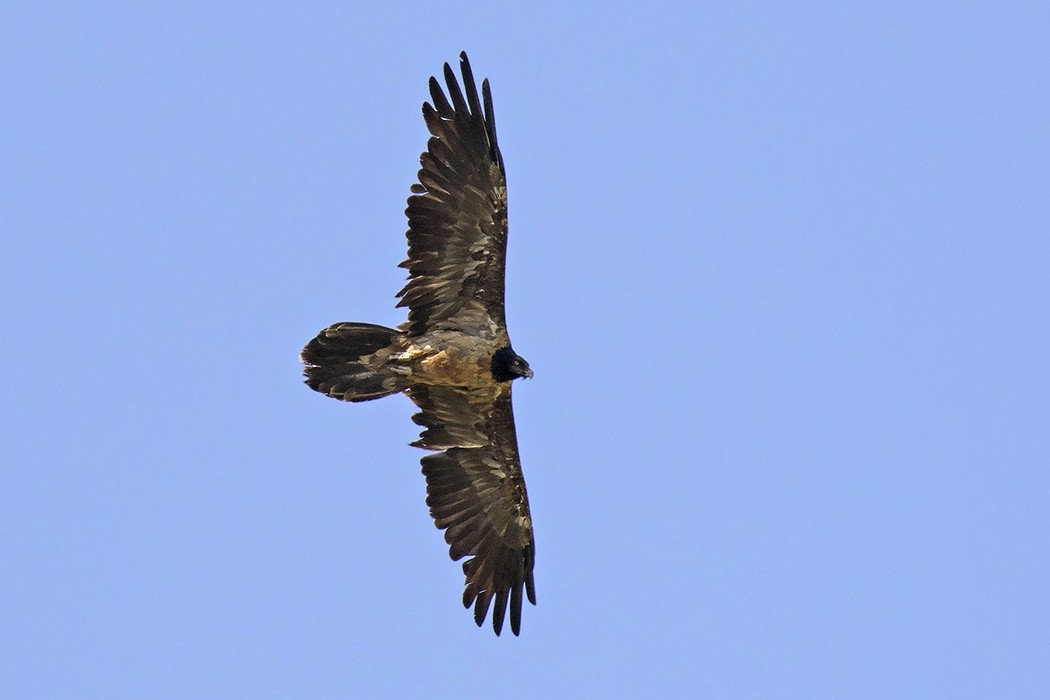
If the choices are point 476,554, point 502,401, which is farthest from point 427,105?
point 476,554

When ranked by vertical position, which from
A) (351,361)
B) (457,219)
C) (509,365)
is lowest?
(351,361)

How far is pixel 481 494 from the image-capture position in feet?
57.4

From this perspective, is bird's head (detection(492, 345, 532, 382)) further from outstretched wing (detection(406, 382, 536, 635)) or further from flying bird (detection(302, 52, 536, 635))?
→ outstretched wing (detection(406, 382, 536, 635))

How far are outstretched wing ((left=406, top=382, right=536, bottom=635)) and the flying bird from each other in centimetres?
1

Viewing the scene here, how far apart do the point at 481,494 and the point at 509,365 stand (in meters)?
1.78

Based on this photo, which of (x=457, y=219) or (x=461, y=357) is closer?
(x=457, y=219)

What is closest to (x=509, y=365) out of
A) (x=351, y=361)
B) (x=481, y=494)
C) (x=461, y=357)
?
(x=461, y=357)

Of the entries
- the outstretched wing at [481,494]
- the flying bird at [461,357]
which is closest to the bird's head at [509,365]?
the flying bird at [461,357]

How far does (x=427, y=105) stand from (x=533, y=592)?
17.3ft

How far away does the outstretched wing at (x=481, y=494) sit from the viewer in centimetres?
1716

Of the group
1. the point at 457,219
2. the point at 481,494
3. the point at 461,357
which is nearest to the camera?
the point at 457,219

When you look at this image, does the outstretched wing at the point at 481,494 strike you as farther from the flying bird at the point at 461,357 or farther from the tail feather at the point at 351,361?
the tail feather at the point at 351,361

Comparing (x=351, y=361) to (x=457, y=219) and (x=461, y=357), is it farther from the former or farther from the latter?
(x=457, y=219)

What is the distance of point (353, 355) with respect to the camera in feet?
53.2
